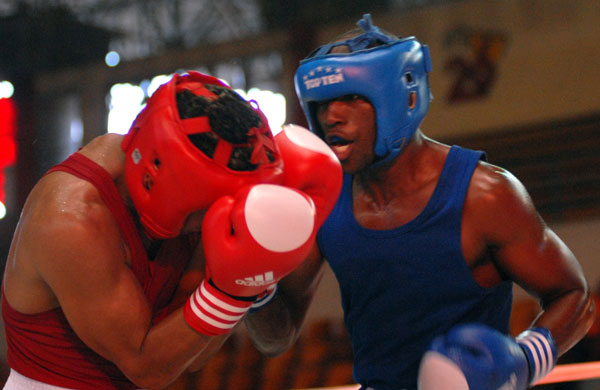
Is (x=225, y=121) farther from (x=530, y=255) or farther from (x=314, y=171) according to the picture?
(x=530, y=255)

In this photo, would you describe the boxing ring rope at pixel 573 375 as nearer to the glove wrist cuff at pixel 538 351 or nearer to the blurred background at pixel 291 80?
the glove wrist cuff at pixel 538 351

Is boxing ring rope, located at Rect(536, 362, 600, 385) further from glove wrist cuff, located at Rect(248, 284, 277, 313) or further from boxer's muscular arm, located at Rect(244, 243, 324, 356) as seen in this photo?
glove wrist cuff, located at Rect(248, 284, 277, 313)

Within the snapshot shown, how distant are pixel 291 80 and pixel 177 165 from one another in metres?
6.10

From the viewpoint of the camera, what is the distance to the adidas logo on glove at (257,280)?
1.35 meters

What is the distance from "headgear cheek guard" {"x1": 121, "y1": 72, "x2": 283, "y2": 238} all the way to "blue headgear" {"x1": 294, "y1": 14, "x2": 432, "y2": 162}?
34 centimetres

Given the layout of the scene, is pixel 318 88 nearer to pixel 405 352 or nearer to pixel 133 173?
pixel 133 173

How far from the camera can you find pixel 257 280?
135 cm

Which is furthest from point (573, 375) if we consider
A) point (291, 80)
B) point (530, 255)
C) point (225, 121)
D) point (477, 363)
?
point (291, 80)

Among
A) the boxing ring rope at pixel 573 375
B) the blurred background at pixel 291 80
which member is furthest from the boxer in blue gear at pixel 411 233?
the blurred background at pixel 291 80

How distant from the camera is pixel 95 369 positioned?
4.91 feet

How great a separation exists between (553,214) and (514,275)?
4.64 metres

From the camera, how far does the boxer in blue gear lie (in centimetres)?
167

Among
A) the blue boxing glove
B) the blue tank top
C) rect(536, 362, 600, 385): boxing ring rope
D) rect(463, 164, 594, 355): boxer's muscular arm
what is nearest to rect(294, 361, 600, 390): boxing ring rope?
rect(536, 362, 600, 385): boxing ring rope

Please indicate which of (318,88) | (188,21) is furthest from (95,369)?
(188,21)
